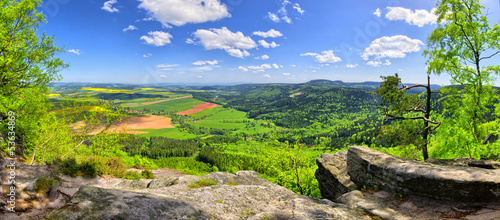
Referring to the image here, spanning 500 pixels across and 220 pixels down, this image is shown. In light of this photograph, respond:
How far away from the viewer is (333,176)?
1648cm

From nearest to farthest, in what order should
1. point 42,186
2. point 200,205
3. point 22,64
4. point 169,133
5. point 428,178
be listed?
point 200,205, point 42,186, point 428,178, point 22,64, point 169,133

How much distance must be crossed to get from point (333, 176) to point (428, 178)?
7351 millimetres

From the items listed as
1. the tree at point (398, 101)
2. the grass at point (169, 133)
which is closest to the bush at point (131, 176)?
the tree at point (398, 101)

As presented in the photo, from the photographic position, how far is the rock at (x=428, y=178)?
858 centimetres

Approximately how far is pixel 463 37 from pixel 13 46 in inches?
1307

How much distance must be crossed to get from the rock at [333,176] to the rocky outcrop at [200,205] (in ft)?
18.9

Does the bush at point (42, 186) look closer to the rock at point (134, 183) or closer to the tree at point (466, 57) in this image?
the rock at point (134, 183)

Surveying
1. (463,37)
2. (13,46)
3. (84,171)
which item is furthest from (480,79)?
(13,46)

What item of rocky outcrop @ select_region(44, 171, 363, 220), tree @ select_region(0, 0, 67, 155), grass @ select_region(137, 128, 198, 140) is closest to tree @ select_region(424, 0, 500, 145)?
rocky outcrop @ select_region(44, 171, 363, 220)

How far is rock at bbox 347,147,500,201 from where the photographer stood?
858cm

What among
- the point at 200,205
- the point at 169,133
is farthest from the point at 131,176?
the point at 169,133

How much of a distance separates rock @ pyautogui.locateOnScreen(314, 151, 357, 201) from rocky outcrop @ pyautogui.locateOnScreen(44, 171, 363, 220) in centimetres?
577

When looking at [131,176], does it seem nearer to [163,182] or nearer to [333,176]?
[163,182]

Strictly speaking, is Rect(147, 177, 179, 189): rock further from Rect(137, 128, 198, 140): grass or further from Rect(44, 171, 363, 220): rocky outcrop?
Rect(137, 128, 198, 140): grass
